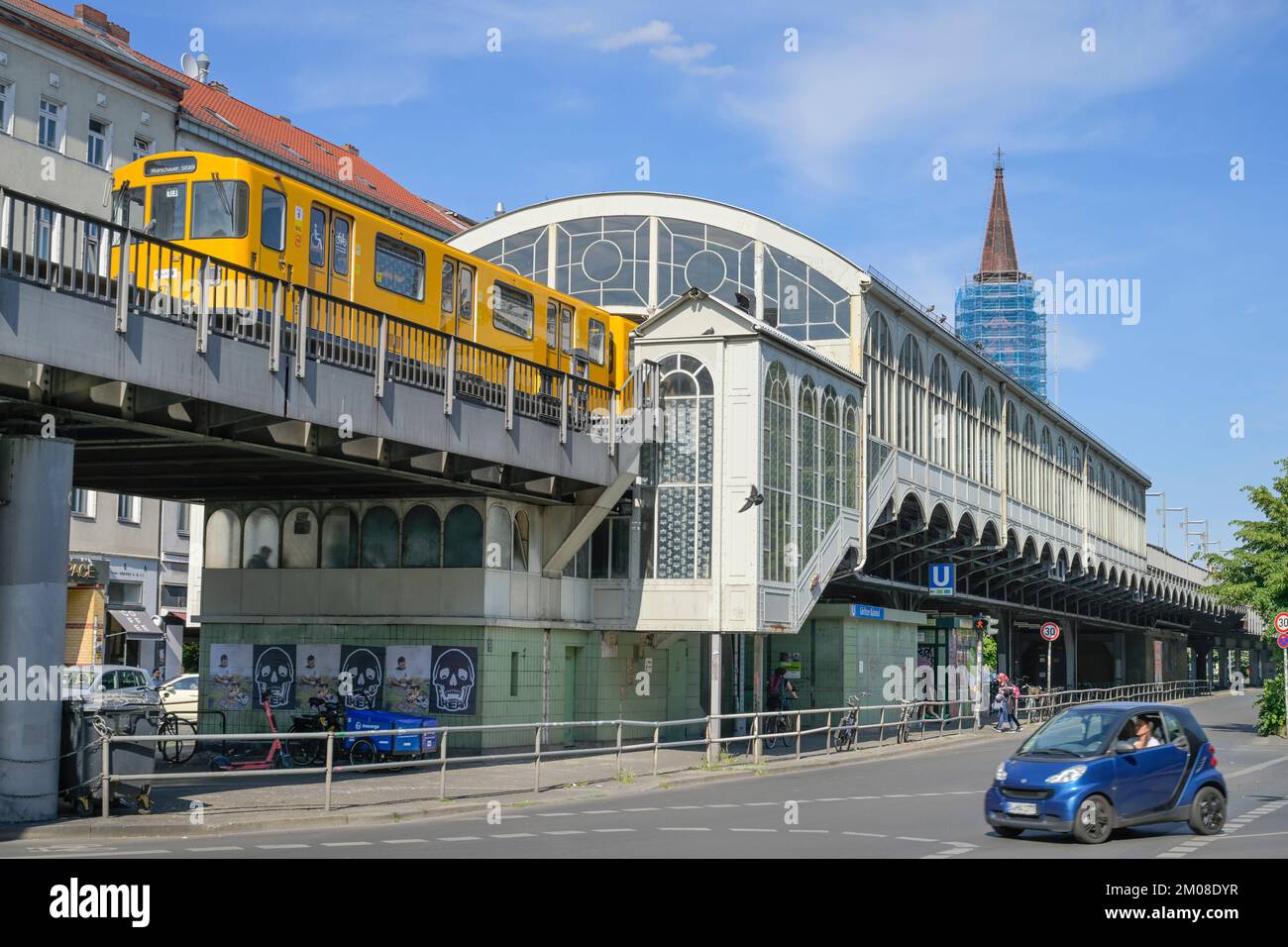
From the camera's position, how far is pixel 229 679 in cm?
3089

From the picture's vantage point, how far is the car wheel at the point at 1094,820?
51.4 ft

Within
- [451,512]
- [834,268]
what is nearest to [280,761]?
[451,512]

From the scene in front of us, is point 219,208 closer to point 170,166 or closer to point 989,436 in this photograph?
point 170,166

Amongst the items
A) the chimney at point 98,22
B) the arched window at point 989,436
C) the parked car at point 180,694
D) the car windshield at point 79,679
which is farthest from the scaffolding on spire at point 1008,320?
the car windshield at point 79,679

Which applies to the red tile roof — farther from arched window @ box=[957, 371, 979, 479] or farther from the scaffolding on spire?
the scaffolding on spire

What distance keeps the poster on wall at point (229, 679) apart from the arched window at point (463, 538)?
493 cm

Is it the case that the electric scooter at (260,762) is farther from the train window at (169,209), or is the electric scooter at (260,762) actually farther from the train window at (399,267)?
the train window at (169,209)

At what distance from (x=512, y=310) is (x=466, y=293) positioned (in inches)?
62.5

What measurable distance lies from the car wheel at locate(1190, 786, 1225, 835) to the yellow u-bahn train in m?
12.4

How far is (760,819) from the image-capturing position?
18.7 m

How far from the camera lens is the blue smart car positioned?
621 inches

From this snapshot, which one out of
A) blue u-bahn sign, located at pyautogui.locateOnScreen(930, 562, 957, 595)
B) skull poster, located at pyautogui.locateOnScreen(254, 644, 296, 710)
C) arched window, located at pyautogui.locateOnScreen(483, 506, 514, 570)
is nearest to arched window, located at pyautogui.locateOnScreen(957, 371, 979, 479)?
blue u-bahn sign, located at pyautogui.locateOnScreen(930, 562, 957, 595)

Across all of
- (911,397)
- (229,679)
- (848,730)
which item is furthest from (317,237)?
(911,397)
